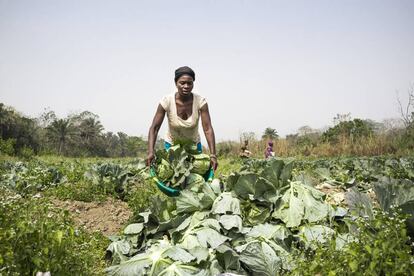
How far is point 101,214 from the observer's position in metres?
5.02

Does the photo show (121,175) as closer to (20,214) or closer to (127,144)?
(20,214)

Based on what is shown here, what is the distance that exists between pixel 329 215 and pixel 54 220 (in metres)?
2.21

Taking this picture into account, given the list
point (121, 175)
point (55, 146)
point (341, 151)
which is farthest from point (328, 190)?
point (55, 146)

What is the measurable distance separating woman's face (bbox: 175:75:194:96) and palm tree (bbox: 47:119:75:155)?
4864 centimetres

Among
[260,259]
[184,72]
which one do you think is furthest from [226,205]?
[184,72]

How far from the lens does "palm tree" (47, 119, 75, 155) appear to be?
161 ft

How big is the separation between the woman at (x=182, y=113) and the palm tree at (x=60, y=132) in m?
48.3

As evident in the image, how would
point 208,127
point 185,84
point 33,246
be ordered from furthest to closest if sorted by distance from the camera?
1. point 208,127
2. point 185,84
3. point 33,246

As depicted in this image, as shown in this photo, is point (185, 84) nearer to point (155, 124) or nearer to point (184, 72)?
point (184, 72)

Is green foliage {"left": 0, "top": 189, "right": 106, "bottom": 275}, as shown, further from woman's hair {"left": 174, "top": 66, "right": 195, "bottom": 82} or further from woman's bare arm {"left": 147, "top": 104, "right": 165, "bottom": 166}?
woman's hair {"left": 174, "top": 66, "right": 195, "bottom": 82}

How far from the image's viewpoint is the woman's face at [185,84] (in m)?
4.43

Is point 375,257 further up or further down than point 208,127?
further down

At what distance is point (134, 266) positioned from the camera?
2641 mm

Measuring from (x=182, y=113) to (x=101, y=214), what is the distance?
6.16 feet
